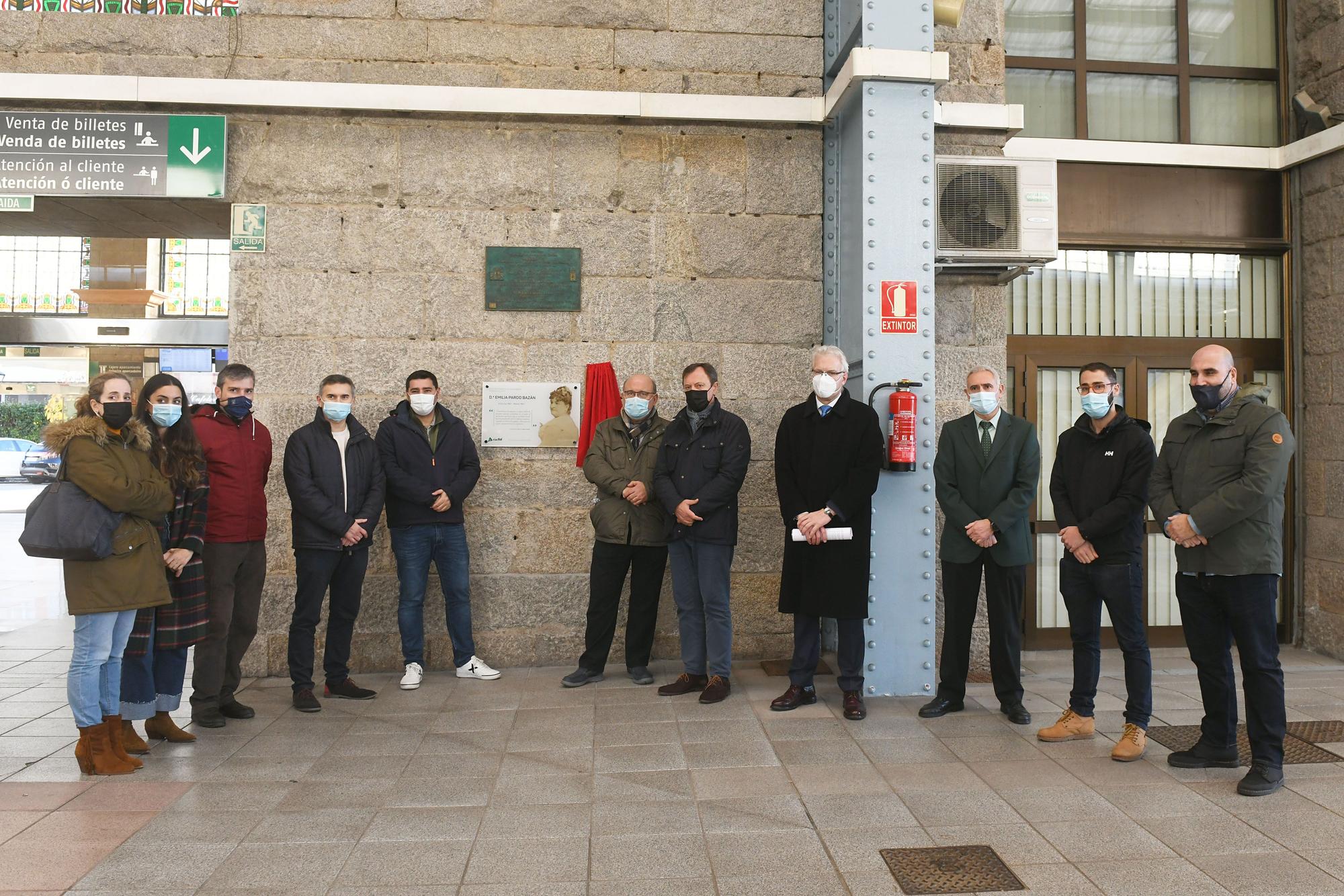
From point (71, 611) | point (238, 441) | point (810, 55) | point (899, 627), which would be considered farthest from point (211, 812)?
point (810, 55)

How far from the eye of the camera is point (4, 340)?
6.80 metres

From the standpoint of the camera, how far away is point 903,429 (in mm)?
5375

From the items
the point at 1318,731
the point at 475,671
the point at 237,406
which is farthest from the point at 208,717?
the point at 1318,731

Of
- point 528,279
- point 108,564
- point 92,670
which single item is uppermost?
point 528,279

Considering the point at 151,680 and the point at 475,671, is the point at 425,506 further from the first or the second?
the point at 151,680

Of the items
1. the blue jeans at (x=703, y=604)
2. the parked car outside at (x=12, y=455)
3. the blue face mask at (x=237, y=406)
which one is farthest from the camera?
the parked car outside at (x=12, y=455)

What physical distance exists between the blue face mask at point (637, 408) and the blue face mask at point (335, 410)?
1.69 meters

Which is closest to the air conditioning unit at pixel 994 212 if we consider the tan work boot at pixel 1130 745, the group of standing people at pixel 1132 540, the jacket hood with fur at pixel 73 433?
the group of standing people at pixel 1132 540

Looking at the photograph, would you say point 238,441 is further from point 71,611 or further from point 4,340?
point 4,340

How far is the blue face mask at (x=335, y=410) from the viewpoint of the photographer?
552 cm

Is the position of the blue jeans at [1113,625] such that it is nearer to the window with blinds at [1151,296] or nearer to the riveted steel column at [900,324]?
the riveted steel column at [900,324]

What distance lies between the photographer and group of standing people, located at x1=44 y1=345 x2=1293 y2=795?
416cm

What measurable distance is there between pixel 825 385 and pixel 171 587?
11.8ft

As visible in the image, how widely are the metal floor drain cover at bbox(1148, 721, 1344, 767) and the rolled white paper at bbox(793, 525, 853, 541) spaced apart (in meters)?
1.82
